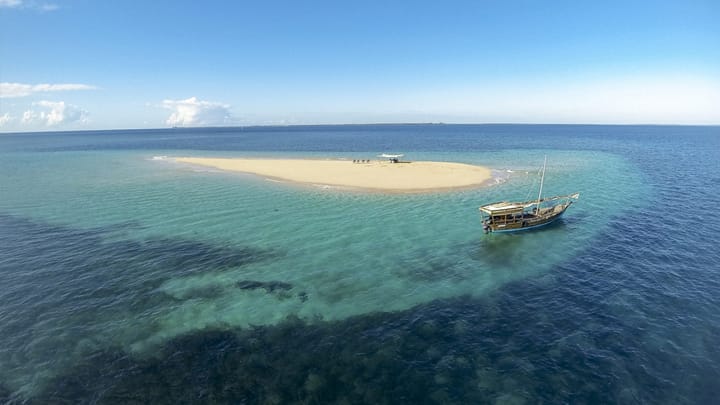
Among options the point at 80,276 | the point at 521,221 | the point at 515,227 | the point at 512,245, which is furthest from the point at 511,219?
the point at 80,276

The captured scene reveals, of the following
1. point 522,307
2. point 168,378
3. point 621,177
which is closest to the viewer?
point 168,378

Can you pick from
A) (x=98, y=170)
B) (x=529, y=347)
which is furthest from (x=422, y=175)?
(x=98, y=170)

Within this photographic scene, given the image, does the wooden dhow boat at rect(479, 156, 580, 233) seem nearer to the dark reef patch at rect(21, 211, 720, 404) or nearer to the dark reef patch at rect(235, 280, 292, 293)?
the dark reef patch at rect(21, 211, 720, 404)

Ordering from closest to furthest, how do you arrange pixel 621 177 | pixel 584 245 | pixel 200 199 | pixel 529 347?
pixel 529 347, pixel 584 245, pixel 200 199, pixel 621 177

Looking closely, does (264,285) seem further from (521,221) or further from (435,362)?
(521,221)

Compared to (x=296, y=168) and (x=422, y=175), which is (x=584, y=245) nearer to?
(x=422, y=175)
